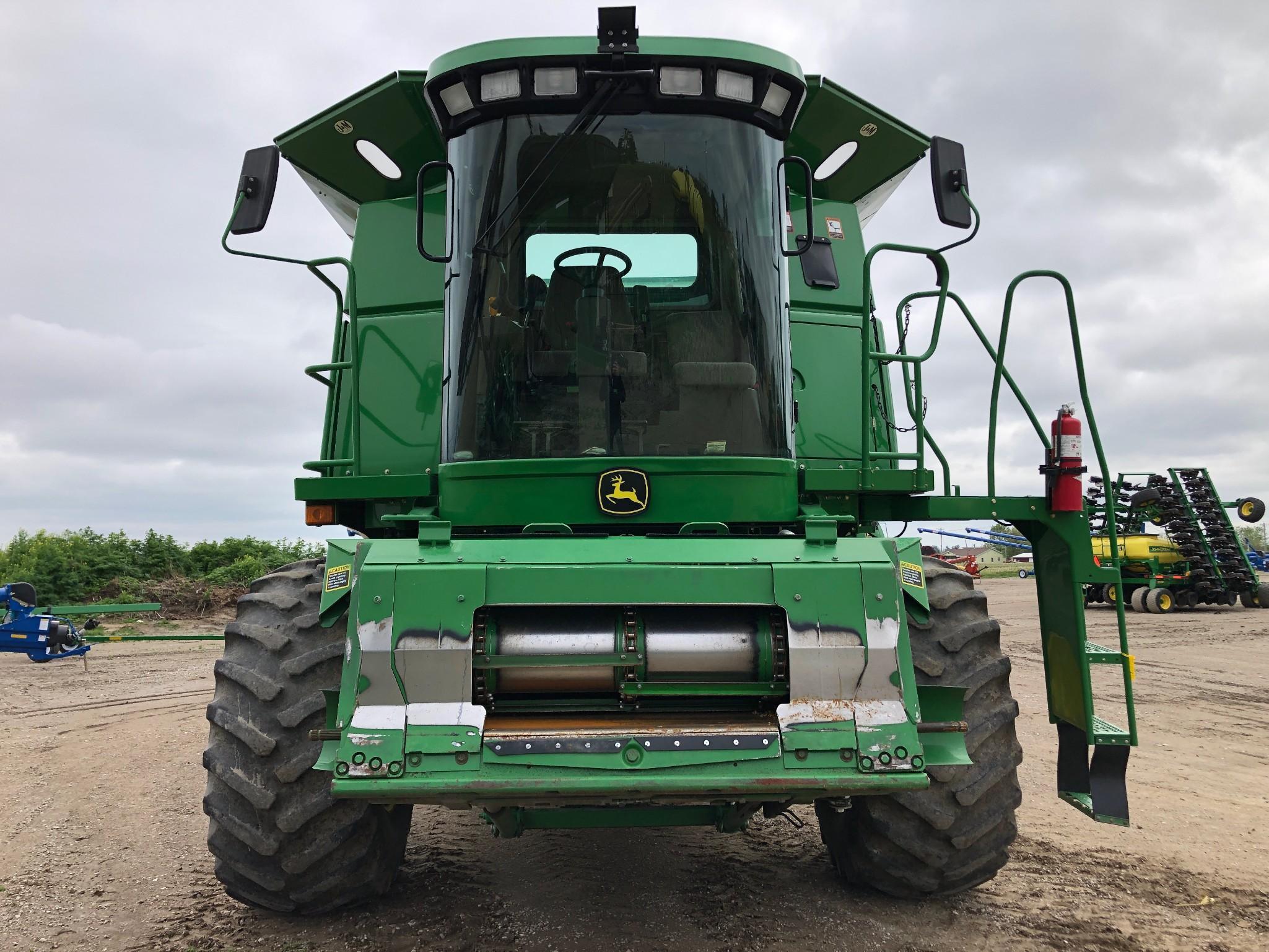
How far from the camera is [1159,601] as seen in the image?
872 inches

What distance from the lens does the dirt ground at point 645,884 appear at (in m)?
3.62

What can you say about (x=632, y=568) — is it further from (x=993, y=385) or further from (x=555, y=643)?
(x=993, y=385)

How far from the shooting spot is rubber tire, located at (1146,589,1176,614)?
22125 mm

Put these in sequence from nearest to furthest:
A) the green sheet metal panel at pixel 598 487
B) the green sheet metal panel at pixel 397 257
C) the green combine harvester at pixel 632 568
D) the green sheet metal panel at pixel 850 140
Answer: the green combine harvester at pixel 632 568
the green sheet metal panel at pixel 598 487
the green sheet metal panel at pixel 850 140
the green sheet metal panel at pixel 397 257

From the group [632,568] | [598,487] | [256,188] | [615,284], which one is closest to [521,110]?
[615,284]

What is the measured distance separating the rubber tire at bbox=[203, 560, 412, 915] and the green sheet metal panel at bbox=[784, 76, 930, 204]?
10.9 ft

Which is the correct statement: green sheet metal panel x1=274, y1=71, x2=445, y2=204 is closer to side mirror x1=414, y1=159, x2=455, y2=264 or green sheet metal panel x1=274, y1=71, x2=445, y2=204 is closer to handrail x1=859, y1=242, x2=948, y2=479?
side mirror x1=414, y1=159, x2=455, y2=264

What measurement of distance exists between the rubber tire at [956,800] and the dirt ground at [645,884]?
24 cm

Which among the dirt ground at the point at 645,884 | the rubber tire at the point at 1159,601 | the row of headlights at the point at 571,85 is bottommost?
the dirt ground at the point at 645,884

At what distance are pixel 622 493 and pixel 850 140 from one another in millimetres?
2682

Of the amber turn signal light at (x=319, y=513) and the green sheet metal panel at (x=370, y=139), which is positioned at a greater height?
the green sheet metal panel at (x=370, y=139)

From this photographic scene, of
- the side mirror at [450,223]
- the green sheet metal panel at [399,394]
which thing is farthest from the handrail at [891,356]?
the green sheet metal panel at [399,394]

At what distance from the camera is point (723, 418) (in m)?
3.74

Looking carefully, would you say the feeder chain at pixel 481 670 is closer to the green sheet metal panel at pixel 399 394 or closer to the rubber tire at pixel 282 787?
the rubber tire at pixel 282 787
